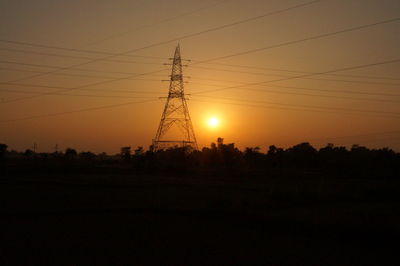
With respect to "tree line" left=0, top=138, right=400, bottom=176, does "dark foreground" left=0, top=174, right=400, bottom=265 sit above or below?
below

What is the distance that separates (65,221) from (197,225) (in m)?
6.34

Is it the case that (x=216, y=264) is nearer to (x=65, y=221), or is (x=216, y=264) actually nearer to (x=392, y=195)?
(x=65, y=221)

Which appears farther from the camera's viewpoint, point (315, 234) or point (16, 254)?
point (315, 234)

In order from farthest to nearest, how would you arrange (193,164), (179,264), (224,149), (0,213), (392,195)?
(224,149), (193,164), (392,195), (0,213), (179,264)

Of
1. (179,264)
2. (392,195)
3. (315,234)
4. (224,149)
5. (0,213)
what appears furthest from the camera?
(224,149)

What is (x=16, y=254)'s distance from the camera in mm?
14125

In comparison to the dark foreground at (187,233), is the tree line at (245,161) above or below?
above

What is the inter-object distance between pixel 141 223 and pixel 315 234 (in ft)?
26.1

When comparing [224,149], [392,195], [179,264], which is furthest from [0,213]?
[224,149]

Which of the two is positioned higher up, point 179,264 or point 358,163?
point 358,163

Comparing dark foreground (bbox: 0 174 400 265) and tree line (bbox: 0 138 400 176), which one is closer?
dark foreground (bbox: 0 174 400 265)

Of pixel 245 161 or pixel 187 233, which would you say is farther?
pixel 245 161

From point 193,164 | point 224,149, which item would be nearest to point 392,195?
point 193,164

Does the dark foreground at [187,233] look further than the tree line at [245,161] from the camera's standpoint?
No
